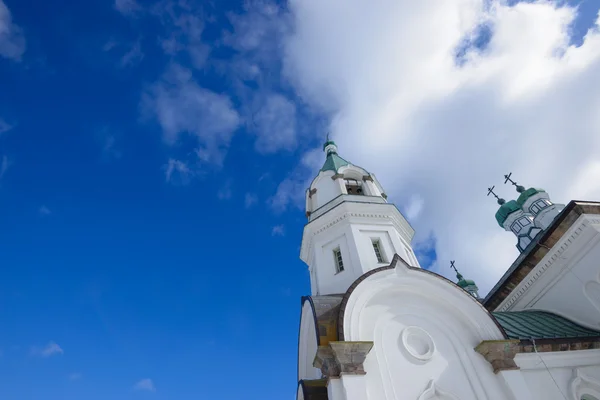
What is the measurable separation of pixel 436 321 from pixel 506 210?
32.9m

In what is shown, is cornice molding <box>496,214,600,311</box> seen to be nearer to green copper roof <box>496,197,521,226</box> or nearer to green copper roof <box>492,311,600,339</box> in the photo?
green copper roof <box>492,311,600,339</box>

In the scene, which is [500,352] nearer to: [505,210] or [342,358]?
[342,358]

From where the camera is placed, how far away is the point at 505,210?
126 feet

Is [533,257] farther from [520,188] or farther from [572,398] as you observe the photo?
[520,188]

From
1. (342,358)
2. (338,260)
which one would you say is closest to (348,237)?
(338,260)

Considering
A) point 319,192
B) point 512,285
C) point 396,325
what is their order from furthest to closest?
1. point 319,192
2. point 512,285
3. point 396,325

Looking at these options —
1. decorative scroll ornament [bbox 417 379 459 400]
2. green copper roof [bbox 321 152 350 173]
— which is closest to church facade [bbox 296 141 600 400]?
decorative scroll ornament [bbox 417 379 459 400]

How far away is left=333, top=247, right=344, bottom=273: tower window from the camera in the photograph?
45.8 feet

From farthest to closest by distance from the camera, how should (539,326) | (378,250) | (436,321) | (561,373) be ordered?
1. (378,250)
2. (539,326)
3. (436,321)
4. (561,373)

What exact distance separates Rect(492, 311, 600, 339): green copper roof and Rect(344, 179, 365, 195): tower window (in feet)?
25.8

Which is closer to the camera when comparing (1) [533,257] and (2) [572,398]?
(2) [572,398]

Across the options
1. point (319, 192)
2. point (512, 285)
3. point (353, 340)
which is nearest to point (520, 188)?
point (512, 285)

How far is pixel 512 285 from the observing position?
594 inches

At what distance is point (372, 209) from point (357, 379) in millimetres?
7488
